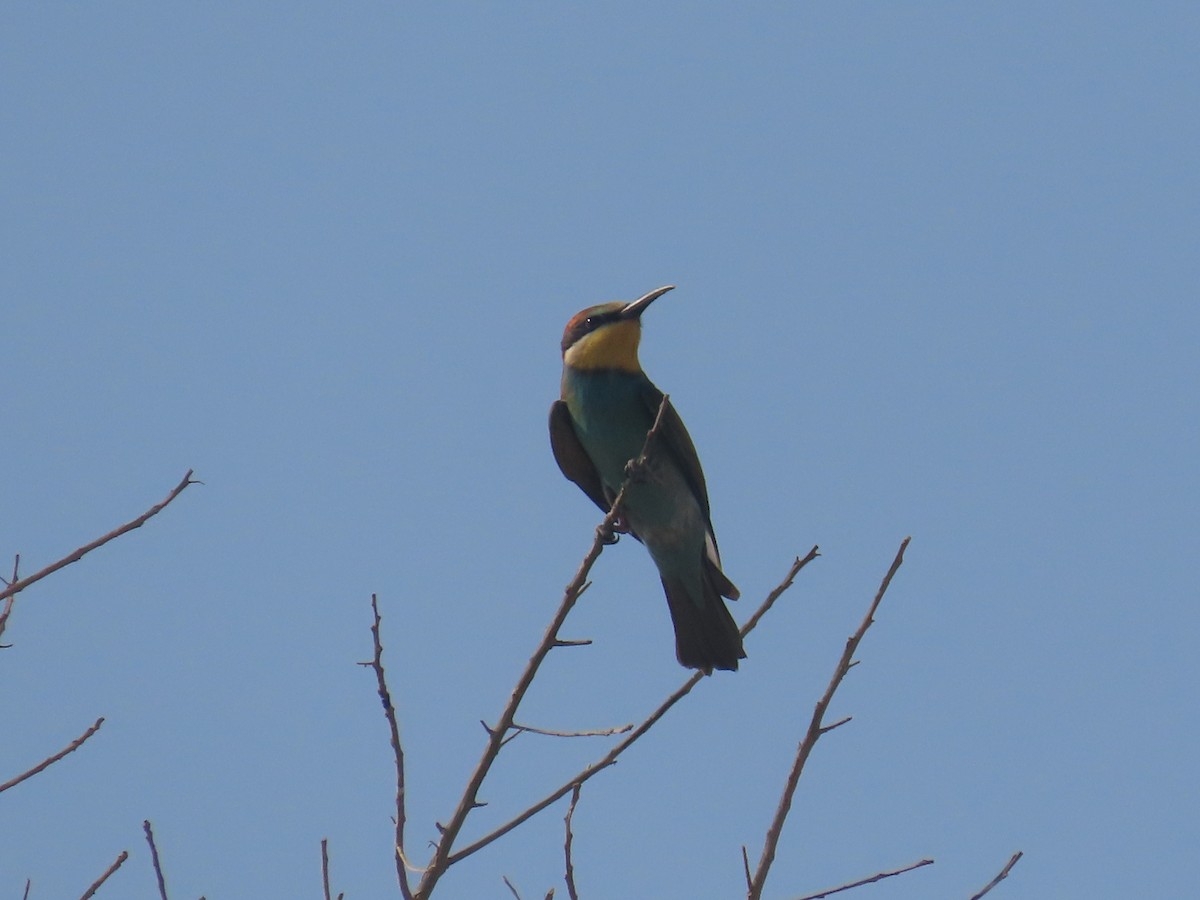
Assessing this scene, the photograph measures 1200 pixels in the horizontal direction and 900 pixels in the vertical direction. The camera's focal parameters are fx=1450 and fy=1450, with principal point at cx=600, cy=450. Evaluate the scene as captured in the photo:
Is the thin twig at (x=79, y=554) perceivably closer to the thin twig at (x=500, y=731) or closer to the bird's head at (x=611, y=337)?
the thin twig at (x=500, y=731)

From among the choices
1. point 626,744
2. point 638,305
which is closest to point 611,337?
point 638,305

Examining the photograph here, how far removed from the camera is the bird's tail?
5.81 metres

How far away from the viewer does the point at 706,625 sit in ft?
19.5

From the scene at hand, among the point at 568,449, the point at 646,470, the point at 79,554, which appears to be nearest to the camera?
the point at 79,554

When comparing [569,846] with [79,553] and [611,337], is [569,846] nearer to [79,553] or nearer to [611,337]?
[79,553]

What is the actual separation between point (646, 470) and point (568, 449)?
40.6 inches

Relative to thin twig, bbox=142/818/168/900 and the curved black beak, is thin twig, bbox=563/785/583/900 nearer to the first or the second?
thin twig, bbox=142/818/168/900

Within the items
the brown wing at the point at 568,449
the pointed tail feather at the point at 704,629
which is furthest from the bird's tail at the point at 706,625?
the brown wing at the point at 568,449

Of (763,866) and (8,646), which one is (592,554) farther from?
(8,646)

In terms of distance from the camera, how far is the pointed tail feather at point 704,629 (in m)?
5.81

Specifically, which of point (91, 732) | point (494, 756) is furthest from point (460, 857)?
point (91, 732)

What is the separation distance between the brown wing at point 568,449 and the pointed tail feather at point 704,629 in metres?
0.73

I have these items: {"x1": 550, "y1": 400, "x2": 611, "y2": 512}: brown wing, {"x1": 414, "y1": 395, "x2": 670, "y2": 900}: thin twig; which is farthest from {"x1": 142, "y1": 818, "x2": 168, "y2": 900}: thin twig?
{"x1": 550, "y1": 400, "x2": 611, "y2": 512}: brown wing

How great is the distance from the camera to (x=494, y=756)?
11.5 ft
